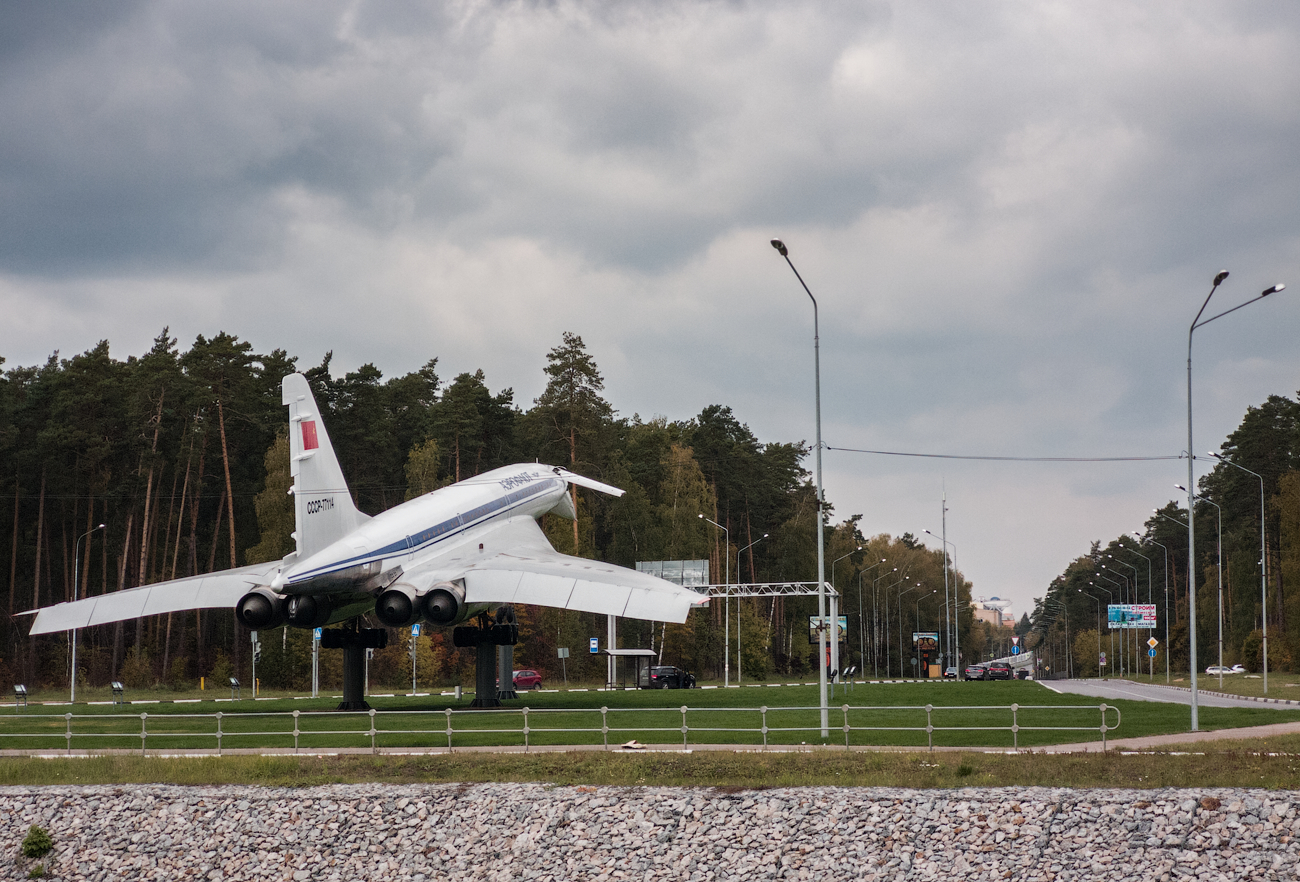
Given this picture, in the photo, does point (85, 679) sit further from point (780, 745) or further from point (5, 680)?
point (780, 745)

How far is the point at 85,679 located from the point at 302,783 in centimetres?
5913

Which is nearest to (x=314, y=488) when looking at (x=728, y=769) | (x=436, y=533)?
(x=436, y=533)

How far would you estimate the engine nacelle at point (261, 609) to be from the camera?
37000mm

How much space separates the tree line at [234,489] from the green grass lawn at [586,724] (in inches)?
1186

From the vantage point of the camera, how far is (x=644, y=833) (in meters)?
24.5

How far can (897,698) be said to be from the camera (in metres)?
53.0

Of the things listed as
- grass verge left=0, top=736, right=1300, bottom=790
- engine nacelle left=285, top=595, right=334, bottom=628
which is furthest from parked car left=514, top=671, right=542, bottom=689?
grass verge left=0, top=736, right=1300, bottom=790

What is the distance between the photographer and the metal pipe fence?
97.0 ft

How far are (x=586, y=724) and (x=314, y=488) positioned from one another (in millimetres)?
11124

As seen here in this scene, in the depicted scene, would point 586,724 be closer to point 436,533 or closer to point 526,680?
point 436,533

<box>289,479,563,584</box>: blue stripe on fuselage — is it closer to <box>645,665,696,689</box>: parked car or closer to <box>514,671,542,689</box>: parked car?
<box>645,665,696,689</box>: parked car

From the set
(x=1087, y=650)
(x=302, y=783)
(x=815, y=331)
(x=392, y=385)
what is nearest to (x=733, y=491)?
(x=392, y=385)

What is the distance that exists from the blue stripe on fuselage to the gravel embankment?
9919 mm

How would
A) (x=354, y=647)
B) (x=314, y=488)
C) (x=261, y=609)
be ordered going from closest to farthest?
(x=261, y=609) < (x=314, y=488) < (x=354, y=647)
